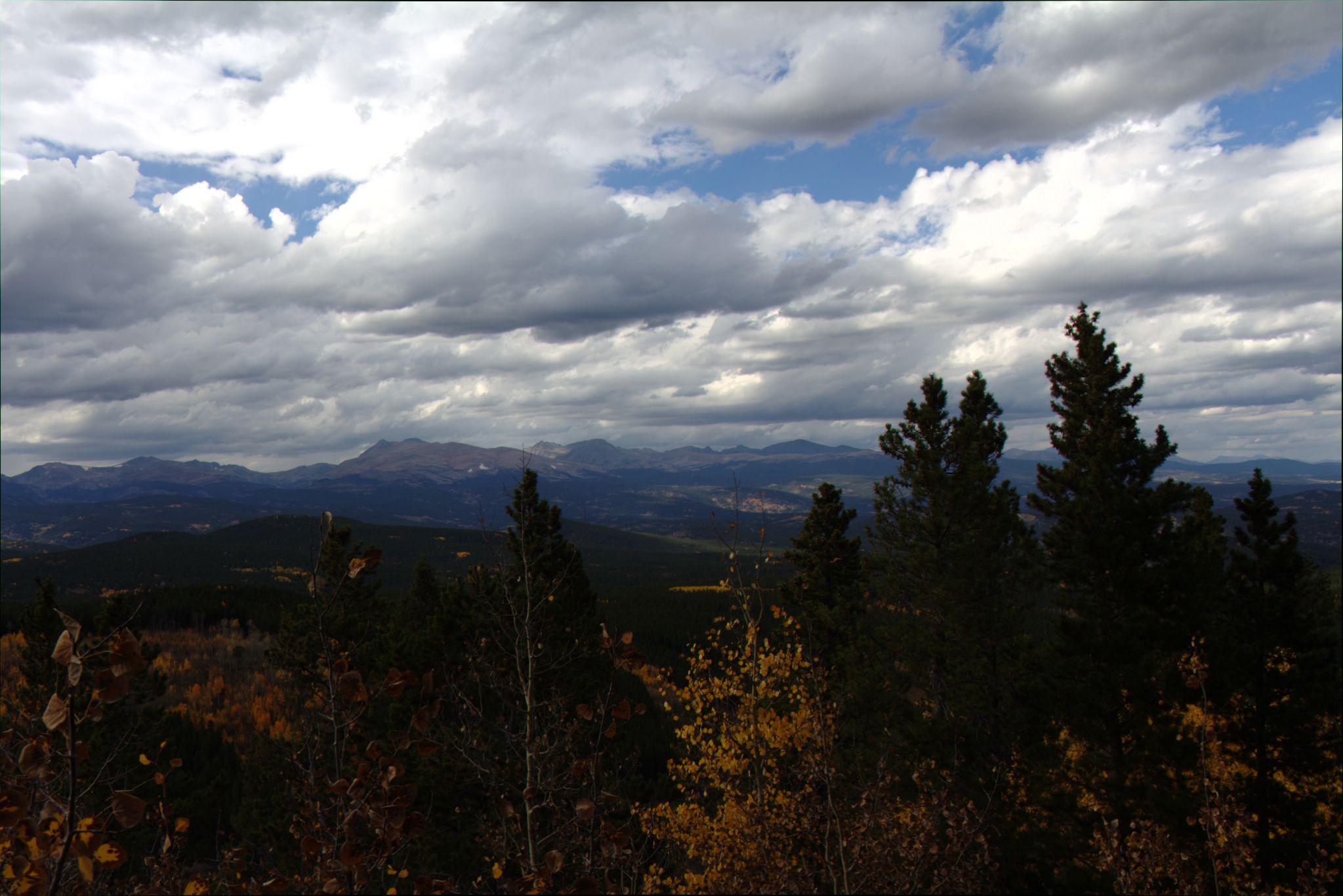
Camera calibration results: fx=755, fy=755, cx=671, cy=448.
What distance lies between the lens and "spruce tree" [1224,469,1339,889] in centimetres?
2338

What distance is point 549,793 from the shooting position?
241 inches

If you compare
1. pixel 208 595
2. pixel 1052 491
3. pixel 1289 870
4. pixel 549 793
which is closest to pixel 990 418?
pixel 1052 491

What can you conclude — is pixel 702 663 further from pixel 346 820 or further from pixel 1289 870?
pixel 1289 870

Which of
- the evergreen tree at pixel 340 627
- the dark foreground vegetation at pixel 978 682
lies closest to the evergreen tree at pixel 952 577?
the dark foreground vegetation at pixel 978 682

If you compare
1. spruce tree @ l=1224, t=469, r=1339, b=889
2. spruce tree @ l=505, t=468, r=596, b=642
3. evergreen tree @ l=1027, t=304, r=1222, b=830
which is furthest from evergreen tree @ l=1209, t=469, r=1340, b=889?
spruce tree @ l=505, t=468, r=596, b=642

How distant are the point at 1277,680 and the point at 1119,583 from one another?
6.48m

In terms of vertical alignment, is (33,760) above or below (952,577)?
above

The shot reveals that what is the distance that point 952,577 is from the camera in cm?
2391

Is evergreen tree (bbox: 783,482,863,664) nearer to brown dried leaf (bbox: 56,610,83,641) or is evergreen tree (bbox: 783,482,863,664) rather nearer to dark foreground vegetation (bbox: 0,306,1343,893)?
dark foreground vegetation (bbox: 0,306,1343,893)

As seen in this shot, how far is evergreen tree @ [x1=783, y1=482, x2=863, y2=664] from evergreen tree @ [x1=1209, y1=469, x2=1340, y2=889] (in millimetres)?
11783

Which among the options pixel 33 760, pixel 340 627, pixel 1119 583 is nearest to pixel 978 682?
pixel 1119 583

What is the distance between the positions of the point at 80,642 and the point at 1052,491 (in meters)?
26.1

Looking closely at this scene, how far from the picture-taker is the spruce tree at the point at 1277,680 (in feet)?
76.7

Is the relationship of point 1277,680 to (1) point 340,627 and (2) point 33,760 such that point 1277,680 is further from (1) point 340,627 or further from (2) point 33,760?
(1) point 340,627
